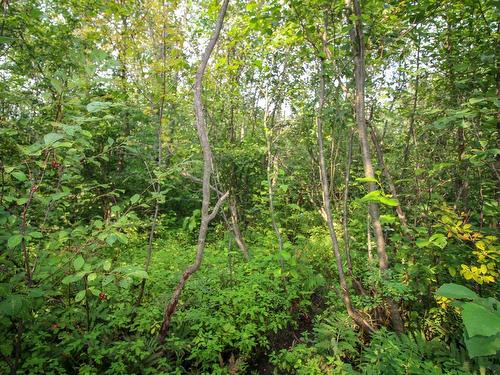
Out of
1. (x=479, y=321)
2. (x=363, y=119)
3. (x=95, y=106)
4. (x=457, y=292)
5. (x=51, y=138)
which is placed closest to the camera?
(x=479, y=321)

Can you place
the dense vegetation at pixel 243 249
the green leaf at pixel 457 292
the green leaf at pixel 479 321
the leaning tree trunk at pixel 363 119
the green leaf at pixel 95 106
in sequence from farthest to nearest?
1. the leaning tree trunk at pixel 363 119
2. the dense vegetation at pixel 243 249
3. the green leaf at pixel 95 106
4. the green leaf at pixel 457 292
5. the green leaf at pixel 479 321

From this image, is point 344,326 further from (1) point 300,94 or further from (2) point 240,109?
(2) point 240,109

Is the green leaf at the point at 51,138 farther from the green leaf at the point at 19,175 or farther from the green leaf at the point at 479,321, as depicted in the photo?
the green leaf at the point at 479,321

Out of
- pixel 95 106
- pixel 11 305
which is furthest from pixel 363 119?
pixel 11 305

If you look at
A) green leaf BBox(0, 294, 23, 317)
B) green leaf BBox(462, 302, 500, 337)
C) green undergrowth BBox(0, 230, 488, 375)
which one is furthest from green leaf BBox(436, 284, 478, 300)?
green leaf BBox(0, 294, 23, 317)

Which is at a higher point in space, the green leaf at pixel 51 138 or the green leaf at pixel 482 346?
the green leaf at pixel 51 138

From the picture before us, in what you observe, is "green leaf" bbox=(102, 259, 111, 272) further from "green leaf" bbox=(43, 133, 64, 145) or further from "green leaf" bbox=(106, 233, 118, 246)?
"green leaf" bbox=(43, 133, 64, 145)

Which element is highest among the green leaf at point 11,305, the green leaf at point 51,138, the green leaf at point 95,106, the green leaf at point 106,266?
the green leaf at point 95,106

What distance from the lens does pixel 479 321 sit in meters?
0.78

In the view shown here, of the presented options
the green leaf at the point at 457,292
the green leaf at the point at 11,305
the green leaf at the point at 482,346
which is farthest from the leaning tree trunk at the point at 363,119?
the green leaf at the point at 11,305

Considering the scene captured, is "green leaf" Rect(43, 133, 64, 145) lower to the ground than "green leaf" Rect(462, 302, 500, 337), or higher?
higher

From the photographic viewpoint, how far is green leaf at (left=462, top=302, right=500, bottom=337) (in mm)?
750

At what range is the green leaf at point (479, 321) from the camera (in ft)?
2.46

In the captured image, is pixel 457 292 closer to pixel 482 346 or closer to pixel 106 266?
pixel 482 346
